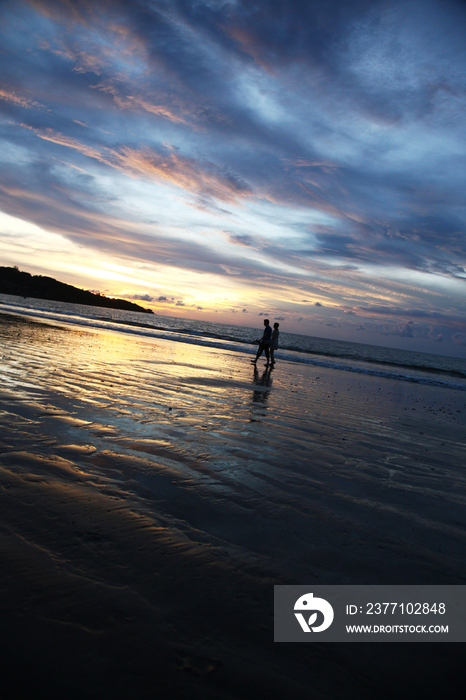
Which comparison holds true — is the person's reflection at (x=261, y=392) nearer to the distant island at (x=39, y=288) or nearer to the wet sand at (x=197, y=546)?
the wet sand at (x=197, y=546)

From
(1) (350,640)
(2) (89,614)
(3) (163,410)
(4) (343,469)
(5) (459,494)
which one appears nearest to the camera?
(2) (89,614)

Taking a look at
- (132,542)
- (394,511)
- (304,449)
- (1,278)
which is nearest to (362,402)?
(304,449)

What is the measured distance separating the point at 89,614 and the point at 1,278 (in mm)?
185294

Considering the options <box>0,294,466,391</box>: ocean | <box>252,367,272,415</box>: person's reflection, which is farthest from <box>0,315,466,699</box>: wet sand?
<box>0,294,466,391</box>: ocean

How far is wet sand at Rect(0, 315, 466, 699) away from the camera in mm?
1781

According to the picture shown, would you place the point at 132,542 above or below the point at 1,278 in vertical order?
below

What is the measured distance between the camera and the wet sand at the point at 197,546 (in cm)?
178

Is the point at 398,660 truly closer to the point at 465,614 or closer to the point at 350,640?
the point at 350,640

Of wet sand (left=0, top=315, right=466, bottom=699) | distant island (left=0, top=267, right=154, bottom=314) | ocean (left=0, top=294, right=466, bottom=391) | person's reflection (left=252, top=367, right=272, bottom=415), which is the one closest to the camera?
wet sand (left=0, top=315, right=466, bottom=699)

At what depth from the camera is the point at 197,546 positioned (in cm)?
268

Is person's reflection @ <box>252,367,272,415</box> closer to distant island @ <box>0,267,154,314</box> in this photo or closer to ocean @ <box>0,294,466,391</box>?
ocean @ <box>0,294,466,391</box>

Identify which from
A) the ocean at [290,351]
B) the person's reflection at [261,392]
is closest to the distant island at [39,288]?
the ocean at [290,351]

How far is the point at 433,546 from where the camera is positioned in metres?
3.13

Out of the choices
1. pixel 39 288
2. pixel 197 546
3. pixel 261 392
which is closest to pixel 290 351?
pixel 261 392
